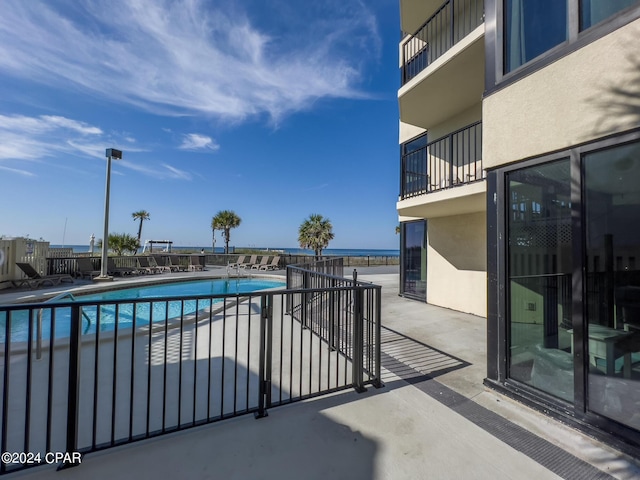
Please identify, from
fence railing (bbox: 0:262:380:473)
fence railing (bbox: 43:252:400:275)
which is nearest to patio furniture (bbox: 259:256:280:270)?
fence railing (bbox: 43:252:400:275)

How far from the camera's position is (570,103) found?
2.46 metres

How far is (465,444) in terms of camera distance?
210 cm

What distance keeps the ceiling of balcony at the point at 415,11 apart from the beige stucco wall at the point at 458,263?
4993 mm

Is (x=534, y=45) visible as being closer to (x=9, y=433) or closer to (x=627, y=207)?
(x=627, y=207)

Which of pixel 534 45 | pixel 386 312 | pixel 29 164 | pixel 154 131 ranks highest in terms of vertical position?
pixel 154 131

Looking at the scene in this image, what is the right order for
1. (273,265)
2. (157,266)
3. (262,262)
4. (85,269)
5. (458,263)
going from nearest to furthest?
(458,263)
(85,269)
(157,266)
(273,265)
(262,262)

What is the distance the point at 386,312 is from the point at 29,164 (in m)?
23.7

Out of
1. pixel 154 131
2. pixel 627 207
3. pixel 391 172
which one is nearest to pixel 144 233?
pixel 154 131

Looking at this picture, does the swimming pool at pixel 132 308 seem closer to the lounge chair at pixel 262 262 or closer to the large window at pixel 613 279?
the large window at pixel 613 279

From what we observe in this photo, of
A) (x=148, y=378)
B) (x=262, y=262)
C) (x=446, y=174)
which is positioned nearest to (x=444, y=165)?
(x=446, y=174)

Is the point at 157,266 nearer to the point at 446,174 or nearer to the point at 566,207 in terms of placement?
the point at 446,174

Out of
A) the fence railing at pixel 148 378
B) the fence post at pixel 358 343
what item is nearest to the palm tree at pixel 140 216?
the fence railing at pixel 148 378

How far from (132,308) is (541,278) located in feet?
20.9

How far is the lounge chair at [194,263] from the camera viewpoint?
58.3ft
